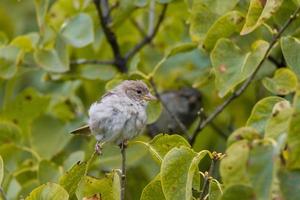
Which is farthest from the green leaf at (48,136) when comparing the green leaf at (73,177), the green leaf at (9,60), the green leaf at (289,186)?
the green leaf at (289,186)

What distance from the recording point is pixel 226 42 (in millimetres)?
4008

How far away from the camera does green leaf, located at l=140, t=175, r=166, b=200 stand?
10.9ft

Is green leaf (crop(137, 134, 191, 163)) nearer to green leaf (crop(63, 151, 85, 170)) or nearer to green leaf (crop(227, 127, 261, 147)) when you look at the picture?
green leaf (crop(227, 127, 261, 147))

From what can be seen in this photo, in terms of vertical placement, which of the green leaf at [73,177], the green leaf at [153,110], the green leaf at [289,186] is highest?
the green leaf at [289,186]

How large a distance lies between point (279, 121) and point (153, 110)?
1811mm

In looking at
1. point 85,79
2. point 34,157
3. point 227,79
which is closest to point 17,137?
point 34,157

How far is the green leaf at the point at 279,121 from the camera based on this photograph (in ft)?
8.99

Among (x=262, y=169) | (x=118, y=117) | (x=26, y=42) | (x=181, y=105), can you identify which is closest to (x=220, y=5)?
(x=118, y=117)

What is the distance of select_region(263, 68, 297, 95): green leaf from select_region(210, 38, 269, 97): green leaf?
22 cm

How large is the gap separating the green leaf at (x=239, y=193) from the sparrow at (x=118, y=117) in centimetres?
129

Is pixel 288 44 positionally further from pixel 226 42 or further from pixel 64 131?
pixel 64 131

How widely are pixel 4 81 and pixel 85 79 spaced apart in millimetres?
528

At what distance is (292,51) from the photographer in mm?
3723

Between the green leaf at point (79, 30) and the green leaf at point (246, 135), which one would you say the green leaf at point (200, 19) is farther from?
the green leaf at point (246, 135)
